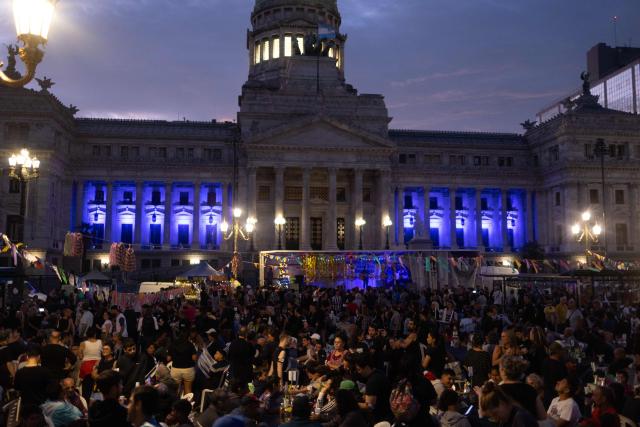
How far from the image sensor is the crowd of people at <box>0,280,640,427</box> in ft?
26.0

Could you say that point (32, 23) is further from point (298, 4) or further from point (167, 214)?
point (298, 4)

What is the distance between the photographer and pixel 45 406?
8.88 m

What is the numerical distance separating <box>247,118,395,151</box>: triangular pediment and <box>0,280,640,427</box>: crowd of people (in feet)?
124

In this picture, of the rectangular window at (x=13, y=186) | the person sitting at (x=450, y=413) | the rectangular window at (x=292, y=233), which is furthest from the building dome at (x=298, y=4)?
the person sitting at (x=450, y=413)

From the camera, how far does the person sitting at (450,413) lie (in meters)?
8.17

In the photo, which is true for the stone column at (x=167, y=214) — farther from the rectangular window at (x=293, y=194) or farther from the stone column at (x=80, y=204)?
the rectangular window at (x=293, y=194)

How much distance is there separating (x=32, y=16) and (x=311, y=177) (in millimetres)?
55594

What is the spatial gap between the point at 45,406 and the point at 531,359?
32.2ft

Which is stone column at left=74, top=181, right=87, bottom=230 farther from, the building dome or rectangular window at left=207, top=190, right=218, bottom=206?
the building dome

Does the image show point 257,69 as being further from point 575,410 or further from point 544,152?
point 575,410

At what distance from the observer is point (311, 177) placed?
208ft

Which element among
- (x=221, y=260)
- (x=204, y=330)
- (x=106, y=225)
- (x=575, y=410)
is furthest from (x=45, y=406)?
(x=106, y=225)

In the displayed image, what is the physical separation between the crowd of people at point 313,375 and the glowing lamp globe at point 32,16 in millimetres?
4676

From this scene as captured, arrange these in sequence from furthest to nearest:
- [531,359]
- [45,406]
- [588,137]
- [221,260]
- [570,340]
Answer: [588,137]
[221,260]
[570,340]
[531,359]
[45,406]
